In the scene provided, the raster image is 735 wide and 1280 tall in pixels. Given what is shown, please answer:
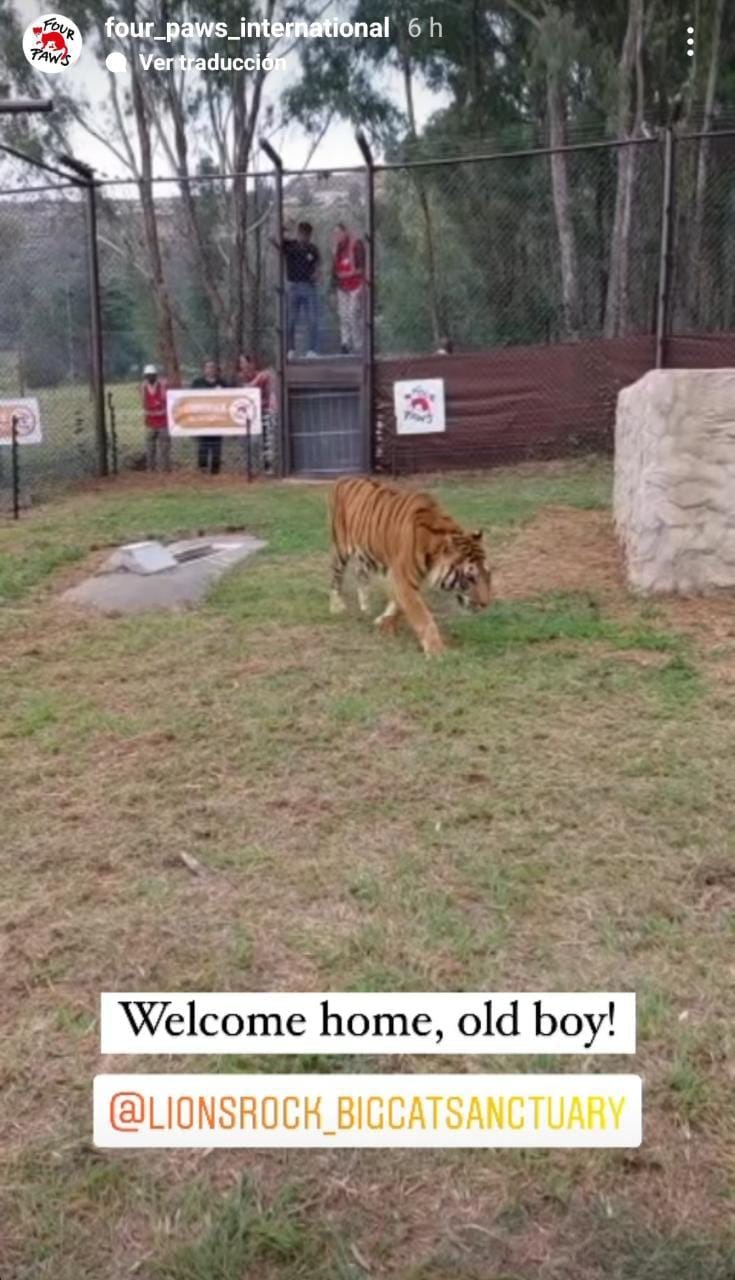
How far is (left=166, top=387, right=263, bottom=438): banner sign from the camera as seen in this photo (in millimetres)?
13961

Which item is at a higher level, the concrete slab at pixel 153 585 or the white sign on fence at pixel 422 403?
the white sign on fence at pixel 422 403

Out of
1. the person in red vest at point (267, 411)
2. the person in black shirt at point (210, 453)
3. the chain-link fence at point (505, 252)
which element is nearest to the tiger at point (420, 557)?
the person in red vest at point (267, 411)

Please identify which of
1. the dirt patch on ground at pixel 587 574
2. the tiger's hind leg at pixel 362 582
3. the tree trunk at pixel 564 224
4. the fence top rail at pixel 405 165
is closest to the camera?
the dirt patch on ground at pixel 587 574

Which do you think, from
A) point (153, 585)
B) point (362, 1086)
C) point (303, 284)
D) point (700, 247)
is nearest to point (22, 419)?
point (303, 284)

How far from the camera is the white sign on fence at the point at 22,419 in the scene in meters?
12.3

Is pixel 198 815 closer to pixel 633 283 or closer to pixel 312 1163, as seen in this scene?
pixel 312 1163

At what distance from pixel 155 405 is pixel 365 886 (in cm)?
1238

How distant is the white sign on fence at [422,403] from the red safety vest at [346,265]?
4.48 feet

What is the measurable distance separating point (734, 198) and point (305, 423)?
20.8 ft

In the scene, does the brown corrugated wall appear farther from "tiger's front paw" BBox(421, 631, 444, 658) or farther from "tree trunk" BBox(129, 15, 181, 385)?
"tiger's front paw" BBox(421, 631, 444, 658)

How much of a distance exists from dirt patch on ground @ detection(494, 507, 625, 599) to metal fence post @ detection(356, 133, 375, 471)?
13.9 feet

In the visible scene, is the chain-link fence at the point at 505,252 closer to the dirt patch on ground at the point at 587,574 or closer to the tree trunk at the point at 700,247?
the tree trunk at the point at 700,247

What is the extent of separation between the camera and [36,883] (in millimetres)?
3287

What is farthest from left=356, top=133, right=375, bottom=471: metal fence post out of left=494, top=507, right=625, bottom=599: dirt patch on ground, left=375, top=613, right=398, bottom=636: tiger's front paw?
left=375, top=613, right=398, bottom=636: tiger's front paw
